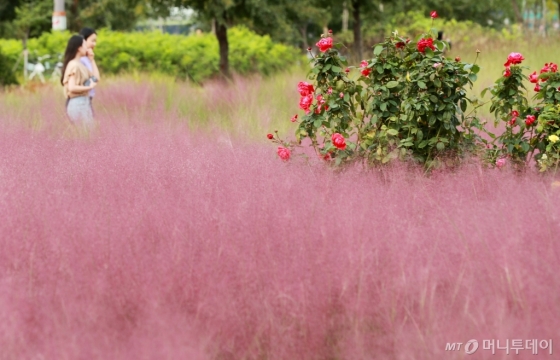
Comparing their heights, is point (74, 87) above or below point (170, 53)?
above

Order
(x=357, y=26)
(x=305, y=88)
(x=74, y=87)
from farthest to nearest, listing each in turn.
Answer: (x=357, y=26) < (x=74, y=87) < (x=305, y=88)

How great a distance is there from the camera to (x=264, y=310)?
3.07m

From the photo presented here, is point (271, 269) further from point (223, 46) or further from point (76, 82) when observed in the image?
point (223, 46)

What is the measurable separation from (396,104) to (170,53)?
46.3ft

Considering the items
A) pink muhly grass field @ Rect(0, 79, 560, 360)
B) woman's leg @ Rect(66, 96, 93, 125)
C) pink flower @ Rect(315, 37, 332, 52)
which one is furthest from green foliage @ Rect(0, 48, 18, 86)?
pink muhly grass field @ Rect(0, 79, 560, 360)

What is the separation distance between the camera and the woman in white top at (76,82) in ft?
27.4

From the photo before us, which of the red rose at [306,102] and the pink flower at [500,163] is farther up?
the red rose at [306,102]

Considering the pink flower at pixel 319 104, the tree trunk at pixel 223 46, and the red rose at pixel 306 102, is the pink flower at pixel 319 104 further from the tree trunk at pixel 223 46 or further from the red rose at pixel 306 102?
the tree trunk at pixel 223 46

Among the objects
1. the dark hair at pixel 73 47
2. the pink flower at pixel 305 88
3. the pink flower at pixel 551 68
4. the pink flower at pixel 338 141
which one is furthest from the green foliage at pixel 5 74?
the pink flower at pixel 551 68

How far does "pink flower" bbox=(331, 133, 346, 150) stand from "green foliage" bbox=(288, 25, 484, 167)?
→ 0.13m

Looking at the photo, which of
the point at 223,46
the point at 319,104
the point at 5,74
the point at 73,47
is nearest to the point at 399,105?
the point at 319,104

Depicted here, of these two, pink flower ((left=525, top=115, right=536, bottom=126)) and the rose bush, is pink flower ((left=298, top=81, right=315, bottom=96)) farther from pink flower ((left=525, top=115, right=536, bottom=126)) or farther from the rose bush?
pink flower ((left=525, top=115, right=536, bottom=126))

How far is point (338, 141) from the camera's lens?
5223 millimetres

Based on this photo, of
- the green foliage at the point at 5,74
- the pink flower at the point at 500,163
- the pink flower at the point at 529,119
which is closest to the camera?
the pink flower at the point at 500,163
